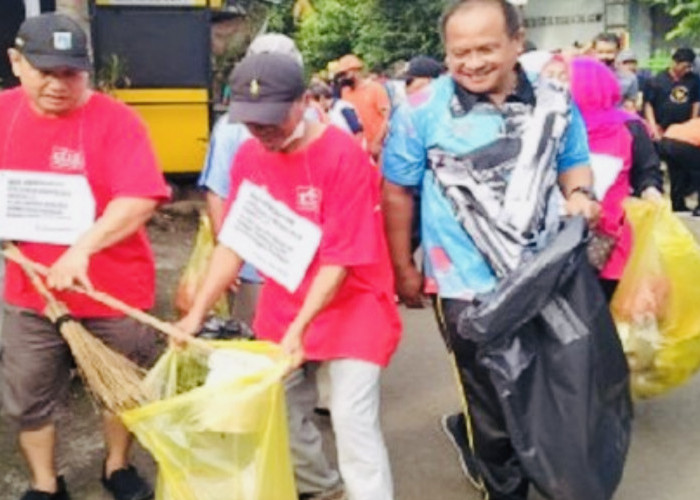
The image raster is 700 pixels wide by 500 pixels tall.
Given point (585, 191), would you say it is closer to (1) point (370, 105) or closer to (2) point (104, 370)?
(2) point (104, 370)

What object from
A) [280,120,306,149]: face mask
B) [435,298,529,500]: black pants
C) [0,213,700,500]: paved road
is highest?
[280,120,306,149]: face mask

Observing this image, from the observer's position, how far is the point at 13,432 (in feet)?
14.9

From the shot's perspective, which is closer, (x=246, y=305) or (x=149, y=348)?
(x=149, y=348)

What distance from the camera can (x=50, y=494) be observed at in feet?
12.4

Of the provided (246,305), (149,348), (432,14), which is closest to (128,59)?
(246,305)

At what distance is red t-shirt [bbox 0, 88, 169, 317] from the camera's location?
348cm

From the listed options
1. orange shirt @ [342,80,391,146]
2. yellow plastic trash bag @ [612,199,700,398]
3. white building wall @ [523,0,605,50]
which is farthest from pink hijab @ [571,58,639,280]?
white building wall @ [523,0,605,50]

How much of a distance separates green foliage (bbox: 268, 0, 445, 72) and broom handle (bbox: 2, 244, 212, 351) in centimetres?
2405

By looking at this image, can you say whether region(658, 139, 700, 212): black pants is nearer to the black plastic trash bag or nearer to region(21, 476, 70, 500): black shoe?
the black plastic trash bag

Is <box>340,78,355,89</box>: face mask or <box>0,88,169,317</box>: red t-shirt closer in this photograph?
<box>0,88,169,317</box>: red t-shirt

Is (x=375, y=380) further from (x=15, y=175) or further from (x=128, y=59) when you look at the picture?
(x=128, y=59)

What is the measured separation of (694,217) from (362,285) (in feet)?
24.2

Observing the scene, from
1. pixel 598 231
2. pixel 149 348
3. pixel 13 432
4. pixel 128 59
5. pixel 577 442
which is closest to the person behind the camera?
pixel 577 442

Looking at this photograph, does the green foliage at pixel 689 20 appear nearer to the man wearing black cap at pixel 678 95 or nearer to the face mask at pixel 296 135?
the man wearing black cap at pixel 678 95
